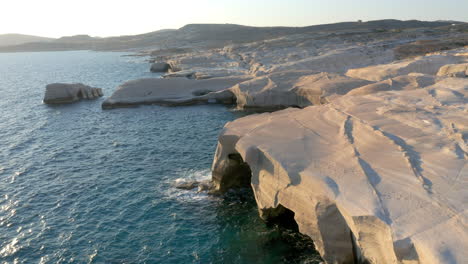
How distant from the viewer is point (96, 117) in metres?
48.9

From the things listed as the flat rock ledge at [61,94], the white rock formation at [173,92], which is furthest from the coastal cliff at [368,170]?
the flat rock ledge at [61,94]

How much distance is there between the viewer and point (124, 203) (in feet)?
81.8

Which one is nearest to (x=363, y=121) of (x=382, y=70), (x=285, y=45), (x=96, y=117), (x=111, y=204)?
(x=111, y=204)

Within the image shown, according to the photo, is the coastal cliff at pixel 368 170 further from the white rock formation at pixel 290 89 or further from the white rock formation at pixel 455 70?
the white rock formation at pixel 455 70

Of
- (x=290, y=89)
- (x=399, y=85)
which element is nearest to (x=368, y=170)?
(x=399, y=85)

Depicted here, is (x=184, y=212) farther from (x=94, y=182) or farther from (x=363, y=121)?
(x=363, y=121)

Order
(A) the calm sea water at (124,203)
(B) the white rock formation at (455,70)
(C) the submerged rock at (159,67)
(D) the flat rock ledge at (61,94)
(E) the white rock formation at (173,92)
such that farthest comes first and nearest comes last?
(C) the submerged rock at (159,67), (D) the flat rock ledge at (61,94), (E) the white rock formation at (173,92), (B) the white rock formation at (455,70), (A) the calm sea water at (124,203)

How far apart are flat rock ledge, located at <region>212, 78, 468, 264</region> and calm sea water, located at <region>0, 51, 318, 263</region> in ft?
7.31

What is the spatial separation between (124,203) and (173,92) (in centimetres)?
3302

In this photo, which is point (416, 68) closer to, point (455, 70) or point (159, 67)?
point (455, 70)

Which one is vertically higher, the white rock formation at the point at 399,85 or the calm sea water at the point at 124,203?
the white rock formation at the point at 399,85

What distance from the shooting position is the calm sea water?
19.7 m

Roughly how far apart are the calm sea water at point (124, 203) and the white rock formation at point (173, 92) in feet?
29.6

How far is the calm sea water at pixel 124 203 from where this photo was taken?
19703mm
